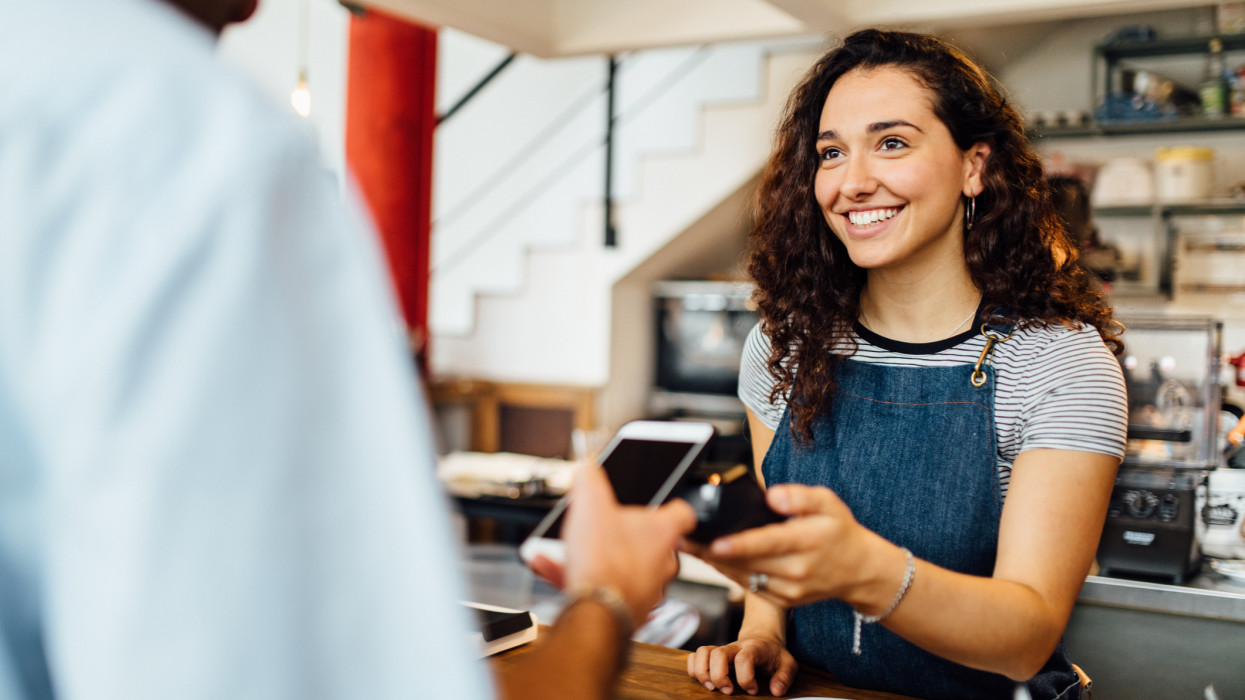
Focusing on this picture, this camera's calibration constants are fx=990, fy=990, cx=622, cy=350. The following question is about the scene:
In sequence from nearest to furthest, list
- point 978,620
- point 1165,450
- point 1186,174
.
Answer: point 978,620
point 1165,450
point 1186,174

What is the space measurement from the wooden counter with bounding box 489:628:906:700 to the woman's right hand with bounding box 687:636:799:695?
0.01 meters

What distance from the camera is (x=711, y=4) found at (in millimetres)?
3426

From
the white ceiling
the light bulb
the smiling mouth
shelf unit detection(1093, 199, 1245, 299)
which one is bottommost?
the smiling mouth

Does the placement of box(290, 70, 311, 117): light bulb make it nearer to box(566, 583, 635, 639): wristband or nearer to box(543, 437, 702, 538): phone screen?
box(543, 437, 702, 538): phone screen

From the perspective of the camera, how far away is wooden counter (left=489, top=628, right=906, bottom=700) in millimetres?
1188

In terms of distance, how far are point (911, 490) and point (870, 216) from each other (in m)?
0.38

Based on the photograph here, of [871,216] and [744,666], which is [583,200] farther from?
[744,666]

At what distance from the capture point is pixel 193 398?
0.34 m

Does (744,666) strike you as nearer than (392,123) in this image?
Yes

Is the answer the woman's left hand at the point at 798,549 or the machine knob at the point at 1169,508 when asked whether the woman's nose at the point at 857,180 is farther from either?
the machine knob at the point at 1169,508

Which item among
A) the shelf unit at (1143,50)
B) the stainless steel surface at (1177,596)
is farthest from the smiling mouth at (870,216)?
the shelf unit at (1143,50)

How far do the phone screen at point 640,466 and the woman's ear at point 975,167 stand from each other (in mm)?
721

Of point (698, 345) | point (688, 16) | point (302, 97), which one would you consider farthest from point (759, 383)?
point (698, 345)

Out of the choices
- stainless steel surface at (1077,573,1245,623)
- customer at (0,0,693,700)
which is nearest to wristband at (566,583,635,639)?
customer at (0,0,693,700)
